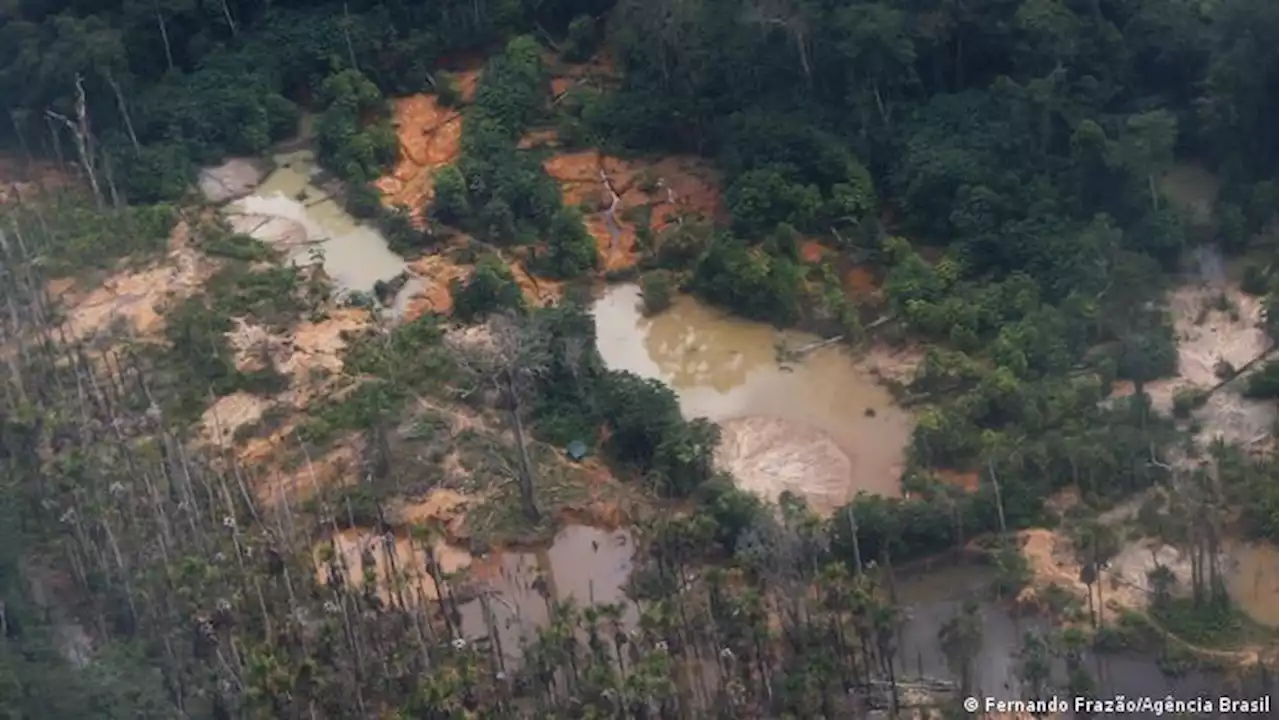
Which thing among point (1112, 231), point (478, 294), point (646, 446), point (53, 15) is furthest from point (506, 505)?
point (53, 15)

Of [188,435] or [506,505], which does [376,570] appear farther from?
[188,435]

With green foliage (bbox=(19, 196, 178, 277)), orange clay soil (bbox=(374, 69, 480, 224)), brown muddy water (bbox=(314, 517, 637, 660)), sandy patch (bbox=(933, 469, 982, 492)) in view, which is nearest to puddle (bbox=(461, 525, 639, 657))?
brown muddy water (bbox=(314, 517, 637, 660))

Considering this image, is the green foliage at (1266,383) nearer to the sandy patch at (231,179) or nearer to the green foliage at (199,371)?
the green foliage at (199,371)

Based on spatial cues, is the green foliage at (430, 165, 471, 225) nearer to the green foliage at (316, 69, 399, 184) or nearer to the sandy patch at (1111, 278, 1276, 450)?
the green foliage at (316, 69, 399, 184)

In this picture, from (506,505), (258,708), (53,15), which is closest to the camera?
(258,708)

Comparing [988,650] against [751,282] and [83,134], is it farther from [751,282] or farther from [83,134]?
[83,134]

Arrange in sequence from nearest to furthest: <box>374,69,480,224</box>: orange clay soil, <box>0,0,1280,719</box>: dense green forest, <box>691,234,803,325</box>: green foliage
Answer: <box>0,0,1280,719</box>: dense green forest, <box>691,234,803,325</box>: green foliage, <box>374,69,480,224</box>: orange clay soil
